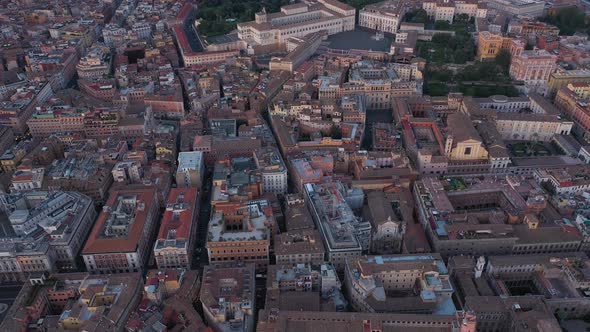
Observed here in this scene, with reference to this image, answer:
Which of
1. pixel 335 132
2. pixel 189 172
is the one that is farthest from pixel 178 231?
pixel 335 132

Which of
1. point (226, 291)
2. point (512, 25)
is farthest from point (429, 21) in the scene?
point (226, 291)

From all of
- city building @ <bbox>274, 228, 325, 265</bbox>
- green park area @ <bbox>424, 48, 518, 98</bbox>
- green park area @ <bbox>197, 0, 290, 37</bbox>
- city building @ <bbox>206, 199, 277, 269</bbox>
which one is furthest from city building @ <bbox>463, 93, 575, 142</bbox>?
green park area @ <bbox>197, 0, 290, 37</bbox>

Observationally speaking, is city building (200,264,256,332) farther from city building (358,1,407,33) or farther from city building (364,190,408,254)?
city building (358,1,407,33)

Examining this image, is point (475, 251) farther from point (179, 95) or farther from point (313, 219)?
point (179, 95)

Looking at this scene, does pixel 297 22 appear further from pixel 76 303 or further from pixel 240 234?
pixel 76 303

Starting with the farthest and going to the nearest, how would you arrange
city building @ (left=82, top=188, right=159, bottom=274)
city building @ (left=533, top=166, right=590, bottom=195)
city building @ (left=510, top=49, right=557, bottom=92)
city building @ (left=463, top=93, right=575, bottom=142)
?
city building @ (left=510, top=49, right=557, bottom=92) < city building @ (left=463, top=93, right=575, bottom=142) < city building @ (left=533, top=166, right=590, bottom=195) < city building @ (left=82, top=188, right=159, bottom=274)

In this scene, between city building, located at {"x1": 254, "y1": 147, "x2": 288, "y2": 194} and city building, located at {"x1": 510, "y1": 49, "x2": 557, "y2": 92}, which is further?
city building, located at {"x1": 510, "y1": 49, "x2": 557, "y2": 92}

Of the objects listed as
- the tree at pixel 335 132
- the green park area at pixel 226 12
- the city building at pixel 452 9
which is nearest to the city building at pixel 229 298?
the tree at pixel 335 132
